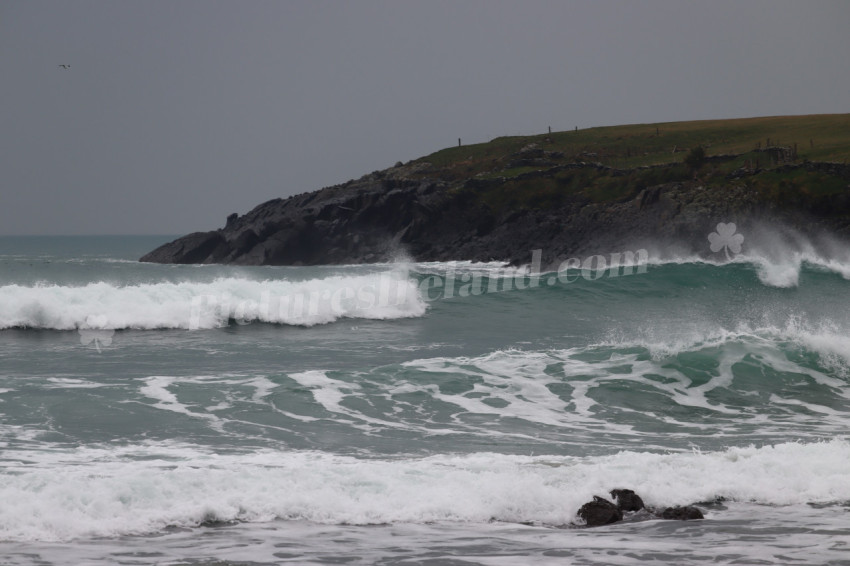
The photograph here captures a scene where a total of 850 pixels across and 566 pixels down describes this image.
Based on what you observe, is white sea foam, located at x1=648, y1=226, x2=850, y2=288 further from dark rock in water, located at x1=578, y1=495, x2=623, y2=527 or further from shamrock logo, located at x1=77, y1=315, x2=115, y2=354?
dark rock in water, located at x1=578, y1=495, x2=623, y2=527

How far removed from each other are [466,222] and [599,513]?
71124 mm

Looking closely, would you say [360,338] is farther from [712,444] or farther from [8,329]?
[712,444]

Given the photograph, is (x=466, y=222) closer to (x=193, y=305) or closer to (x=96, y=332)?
(x=193, y=305)

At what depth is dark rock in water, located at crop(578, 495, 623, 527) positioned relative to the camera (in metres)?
10.6

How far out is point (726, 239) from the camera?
208ft

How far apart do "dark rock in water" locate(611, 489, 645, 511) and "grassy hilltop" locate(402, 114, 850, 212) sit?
61.0m

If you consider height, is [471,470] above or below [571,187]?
below

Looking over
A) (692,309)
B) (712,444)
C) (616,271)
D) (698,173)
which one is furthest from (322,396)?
(698,173)

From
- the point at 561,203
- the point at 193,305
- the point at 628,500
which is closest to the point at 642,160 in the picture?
the point at 561,203

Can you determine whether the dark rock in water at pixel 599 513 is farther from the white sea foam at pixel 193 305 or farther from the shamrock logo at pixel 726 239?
the shamrock logo at pixel 726 239

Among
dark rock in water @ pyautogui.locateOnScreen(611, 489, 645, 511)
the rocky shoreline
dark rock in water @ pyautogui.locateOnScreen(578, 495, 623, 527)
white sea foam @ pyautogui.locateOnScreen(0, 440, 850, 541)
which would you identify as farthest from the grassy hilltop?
Answer: dark rock in water @ pyautogui.locateOnScreen(578, 495, 623, 527)

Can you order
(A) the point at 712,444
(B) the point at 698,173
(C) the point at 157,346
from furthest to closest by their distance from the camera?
(B) the point at 698,173, (C) the point at 157,346, (A) the point at 712,444

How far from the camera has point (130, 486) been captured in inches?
428

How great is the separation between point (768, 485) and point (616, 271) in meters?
39.2
